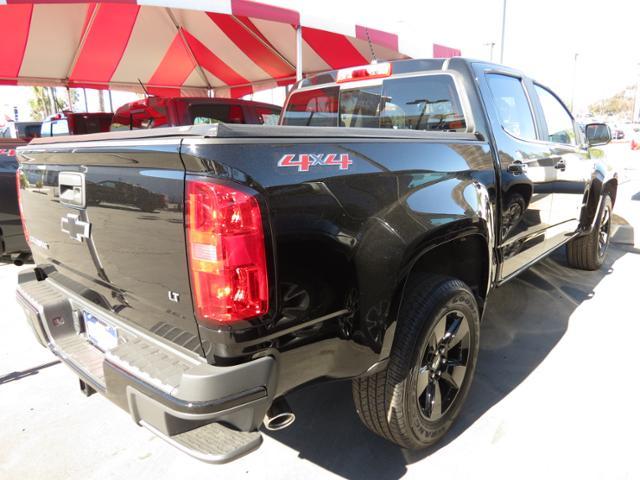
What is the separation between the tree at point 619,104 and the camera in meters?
86.1

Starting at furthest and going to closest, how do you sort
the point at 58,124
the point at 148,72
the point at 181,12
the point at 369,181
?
the point at 148,72
the point at 181,12
the point at 58,124
the point at 369,181

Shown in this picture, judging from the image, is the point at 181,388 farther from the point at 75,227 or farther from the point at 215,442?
the point at 75,227

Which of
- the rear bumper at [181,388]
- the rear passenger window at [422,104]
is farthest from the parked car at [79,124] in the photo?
the rear bumper at [181,388]

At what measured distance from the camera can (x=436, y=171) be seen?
Answer: 7.22 ft

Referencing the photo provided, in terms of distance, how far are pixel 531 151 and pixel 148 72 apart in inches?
453

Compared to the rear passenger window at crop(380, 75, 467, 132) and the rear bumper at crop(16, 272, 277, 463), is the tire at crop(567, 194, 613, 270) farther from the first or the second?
the rear bumper at crop(16, 272, 277, 463)

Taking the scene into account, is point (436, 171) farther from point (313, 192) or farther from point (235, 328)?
point (235, 328)

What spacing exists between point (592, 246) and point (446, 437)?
3.41 meters

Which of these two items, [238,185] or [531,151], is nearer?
[238,185]

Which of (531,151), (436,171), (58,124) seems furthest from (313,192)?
(58,124)

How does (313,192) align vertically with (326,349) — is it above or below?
above

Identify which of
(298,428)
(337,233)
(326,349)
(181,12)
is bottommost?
(298,428)

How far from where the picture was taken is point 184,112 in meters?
6.06

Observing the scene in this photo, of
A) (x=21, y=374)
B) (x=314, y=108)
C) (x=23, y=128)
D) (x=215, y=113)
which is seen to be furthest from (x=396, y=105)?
(x=23, y=128)
